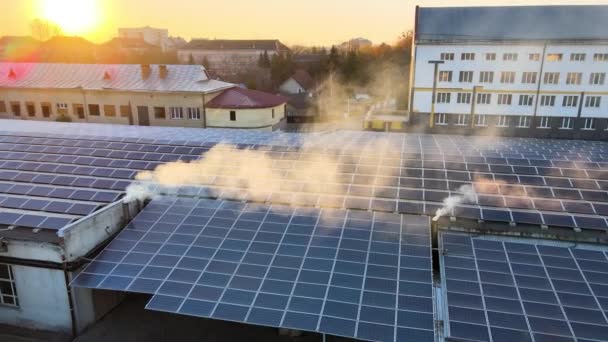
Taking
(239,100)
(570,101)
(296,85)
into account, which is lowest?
(296,85)

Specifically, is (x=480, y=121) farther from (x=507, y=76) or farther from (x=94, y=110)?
(x=94, y=110)

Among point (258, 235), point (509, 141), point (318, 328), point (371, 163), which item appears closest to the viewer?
point (318, 328)

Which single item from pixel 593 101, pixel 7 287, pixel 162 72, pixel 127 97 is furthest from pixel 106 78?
pixel 593 101

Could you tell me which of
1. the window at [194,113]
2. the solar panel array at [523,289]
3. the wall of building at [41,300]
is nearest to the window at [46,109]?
the window at [194,113]

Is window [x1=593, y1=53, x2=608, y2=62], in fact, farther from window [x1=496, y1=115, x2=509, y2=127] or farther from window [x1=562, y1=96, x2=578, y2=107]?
window [x1=496, y1=115, x2=509, y2=127]

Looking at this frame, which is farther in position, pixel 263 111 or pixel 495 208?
pixel 263 111

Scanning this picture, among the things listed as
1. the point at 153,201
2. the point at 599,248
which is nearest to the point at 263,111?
the point at 153,201

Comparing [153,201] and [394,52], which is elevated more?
[394,52]

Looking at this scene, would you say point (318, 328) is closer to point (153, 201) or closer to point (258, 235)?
point (258, 235)
